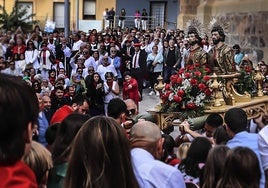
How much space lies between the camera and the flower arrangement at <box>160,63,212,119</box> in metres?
8.52

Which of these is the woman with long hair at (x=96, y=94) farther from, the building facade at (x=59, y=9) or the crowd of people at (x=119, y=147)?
the building facade at (x=59, y=9)

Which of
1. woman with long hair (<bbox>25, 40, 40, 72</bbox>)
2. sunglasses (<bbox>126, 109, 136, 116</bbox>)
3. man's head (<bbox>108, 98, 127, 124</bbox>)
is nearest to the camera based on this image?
man's head (<bbox>108, 98, 127, 124</bbox>)

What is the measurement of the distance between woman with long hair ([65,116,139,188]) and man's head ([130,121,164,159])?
0.60m

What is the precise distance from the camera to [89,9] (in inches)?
1583

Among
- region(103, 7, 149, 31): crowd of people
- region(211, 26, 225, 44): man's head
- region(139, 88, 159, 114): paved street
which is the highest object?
region(103, 7, 149, 31): crowd of people

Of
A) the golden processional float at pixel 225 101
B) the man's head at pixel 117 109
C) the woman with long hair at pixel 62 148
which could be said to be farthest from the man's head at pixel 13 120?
the golden processional float at pixel 225 101

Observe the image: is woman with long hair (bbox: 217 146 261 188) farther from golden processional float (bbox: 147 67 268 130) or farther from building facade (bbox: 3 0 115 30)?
building facade (bbox: 3 0 115 30)

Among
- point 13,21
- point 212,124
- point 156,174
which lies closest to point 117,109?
point 212,124

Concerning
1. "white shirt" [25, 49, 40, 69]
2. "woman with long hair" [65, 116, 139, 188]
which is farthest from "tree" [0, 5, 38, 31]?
"woman with long hair" [65, 116, 139, 188]

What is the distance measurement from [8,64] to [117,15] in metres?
22.4

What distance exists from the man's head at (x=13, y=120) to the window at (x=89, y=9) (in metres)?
38.3

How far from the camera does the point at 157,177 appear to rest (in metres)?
3.35

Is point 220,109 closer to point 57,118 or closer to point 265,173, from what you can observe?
point 57,118

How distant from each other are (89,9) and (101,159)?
124 ft
